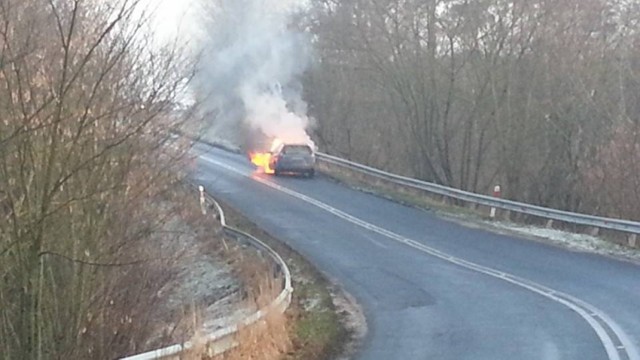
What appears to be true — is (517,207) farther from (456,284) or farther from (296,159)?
(296,159)

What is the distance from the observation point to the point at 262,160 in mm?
43438

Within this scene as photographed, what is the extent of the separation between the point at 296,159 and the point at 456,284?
20752 mm

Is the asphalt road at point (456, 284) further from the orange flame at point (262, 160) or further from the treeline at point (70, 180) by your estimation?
the orange flame at point (262, 160)

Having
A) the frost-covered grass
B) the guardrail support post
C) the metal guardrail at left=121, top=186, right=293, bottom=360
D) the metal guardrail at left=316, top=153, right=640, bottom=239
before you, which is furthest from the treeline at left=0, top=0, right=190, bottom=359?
the metal guardrail at left=316, top=153, right=640, bottom=239

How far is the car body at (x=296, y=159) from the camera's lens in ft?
125

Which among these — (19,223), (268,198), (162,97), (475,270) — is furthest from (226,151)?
(19,223)

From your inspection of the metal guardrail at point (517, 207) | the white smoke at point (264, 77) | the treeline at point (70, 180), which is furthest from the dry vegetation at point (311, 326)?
the white smoke at point (264, 77)

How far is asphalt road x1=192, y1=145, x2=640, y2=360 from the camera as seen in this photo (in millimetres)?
12883

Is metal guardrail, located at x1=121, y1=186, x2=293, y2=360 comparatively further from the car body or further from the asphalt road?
the car body

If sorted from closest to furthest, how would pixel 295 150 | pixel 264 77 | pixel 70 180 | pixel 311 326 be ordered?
pixel 70 180, pixel 311 326, pixel 295 150, pixel 264 77

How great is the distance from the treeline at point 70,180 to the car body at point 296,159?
27.0 m

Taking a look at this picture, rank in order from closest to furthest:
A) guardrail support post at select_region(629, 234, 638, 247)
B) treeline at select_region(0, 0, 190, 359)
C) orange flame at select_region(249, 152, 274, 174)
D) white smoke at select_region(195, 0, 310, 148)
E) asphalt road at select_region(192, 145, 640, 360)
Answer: treeline at select_region(0, 0, 190, 359), asphalt road at select_region(192, 145, 640, 360), guardrail support post at select_region(629, 234, 638, 247), orange flame at select_region(249, 152, 274, 174), white smoke at select_region(195, 0, 310, 148)

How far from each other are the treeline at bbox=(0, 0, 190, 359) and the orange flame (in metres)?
29.8

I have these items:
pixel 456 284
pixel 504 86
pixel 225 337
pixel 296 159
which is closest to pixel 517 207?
pixel 456 284
